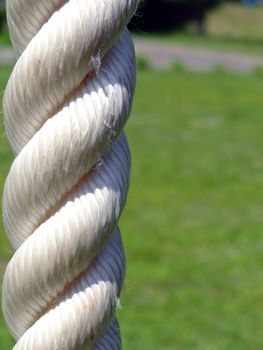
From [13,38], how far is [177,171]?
8142mm

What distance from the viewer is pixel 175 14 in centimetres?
3434

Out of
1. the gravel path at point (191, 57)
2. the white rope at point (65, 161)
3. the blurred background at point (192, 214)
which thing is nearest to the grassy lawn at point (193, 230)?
the blurred background at point (192, 214)

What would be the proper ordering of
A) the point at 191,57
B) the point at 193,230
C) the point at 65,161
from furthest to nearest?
the point at 191,57, the point at 193,230, the point at 65,161

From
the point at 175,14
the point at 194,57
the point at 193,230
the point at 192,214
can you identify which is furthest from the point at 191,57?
the point at 193,230

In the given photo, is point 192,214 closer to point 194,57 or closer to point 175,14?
point 194,57

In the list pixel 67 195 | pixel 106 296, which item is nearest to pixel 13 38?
pixel 67 195

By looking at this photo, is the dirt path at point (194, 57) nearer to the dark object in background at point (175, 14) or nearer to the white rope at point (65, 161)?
the dark object in background at point (175, 14)

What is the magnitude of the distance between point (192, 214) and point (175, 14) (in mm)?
27576

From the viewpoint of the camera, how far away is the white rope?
927 mm

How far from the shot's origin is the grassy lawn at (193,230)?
4.94 m

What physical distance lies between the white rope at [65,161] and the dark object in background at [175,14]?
99.3 ft

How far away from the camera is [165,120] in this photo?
1228 cm

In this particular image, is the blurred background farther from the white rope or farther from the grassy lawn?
the white rope

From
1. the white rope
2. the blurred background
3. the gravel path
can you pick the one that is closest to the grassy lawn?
the blurred background
